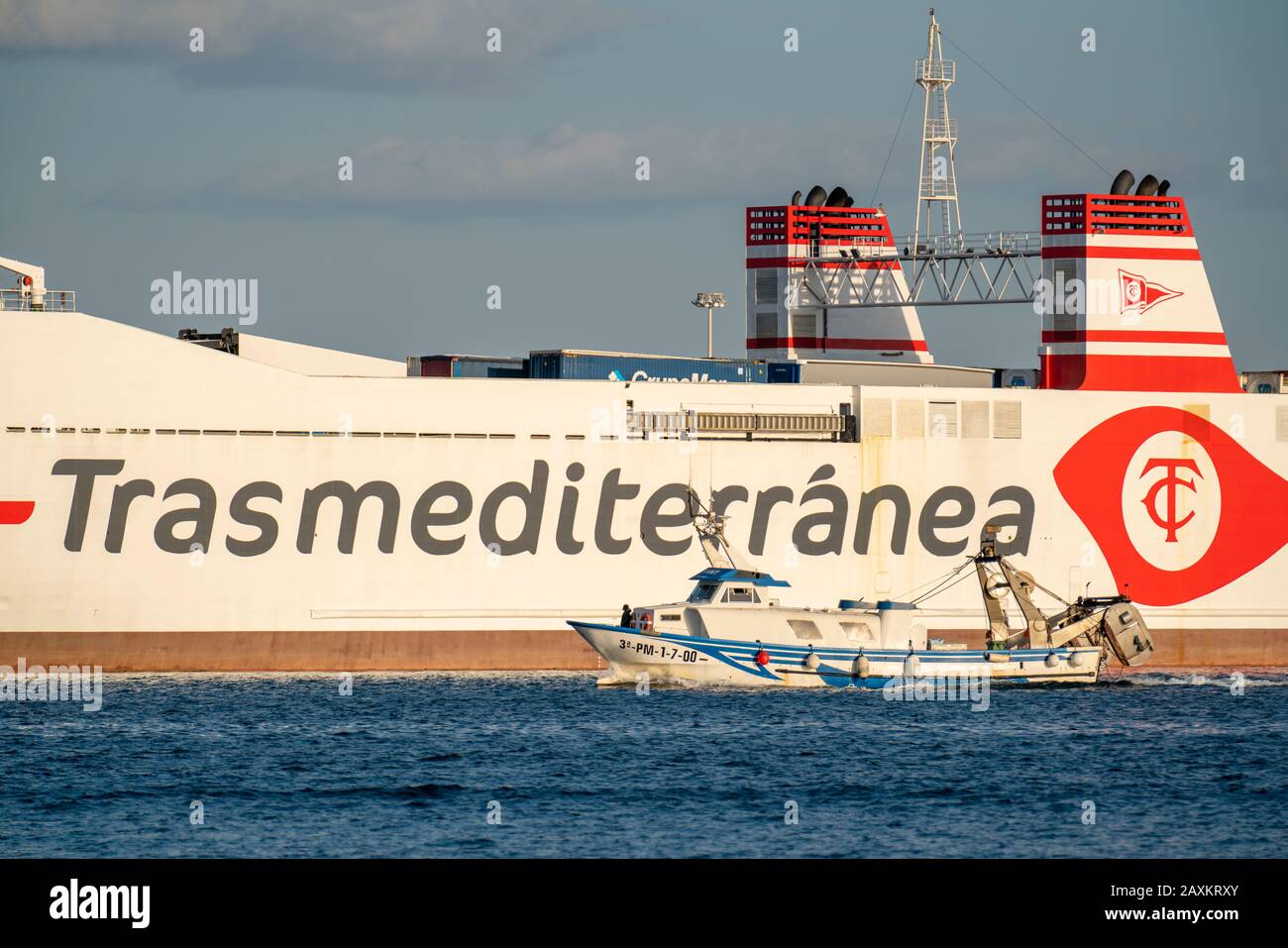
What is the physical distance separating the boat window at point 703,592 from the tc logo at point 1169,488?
16.5 metres

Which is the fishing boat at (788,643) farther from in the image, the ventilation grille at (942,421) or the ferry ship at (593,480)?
the ventilation grille at (942,421)

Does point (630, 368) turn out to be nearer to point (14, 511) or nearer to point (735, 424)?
point (735, 424)

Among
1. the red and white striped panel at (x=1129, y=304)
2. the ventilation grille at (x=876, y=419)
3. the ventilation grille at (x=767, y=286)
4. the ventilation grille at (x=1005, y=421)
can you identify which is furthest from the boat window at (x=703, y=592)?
the ventilation grille at (x=767, y=286)

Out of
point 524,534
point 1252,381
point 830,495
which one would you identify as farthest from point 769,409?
point 1252,381

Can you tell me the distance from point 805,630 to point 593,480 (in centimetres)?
789

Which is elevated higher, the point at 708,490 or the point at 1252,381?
the point at 1252,381

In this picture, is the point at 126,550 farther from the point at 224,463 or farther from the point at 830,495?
the point at 830,495

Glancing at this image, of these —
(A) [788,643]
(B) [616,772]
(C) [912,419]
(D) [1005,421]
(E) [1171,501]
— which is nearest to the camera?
(B) [616,772]

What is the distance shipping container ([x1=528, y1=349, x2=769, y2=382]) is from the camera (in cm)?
5372

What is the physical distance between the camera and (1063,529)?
2151 inches

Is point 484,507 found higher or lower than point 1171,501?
lower

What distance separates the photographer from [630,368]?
54719 millimetres

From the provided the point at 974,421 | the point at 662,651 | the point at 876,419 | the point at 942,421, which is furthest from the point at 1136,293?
the point at 662,651
